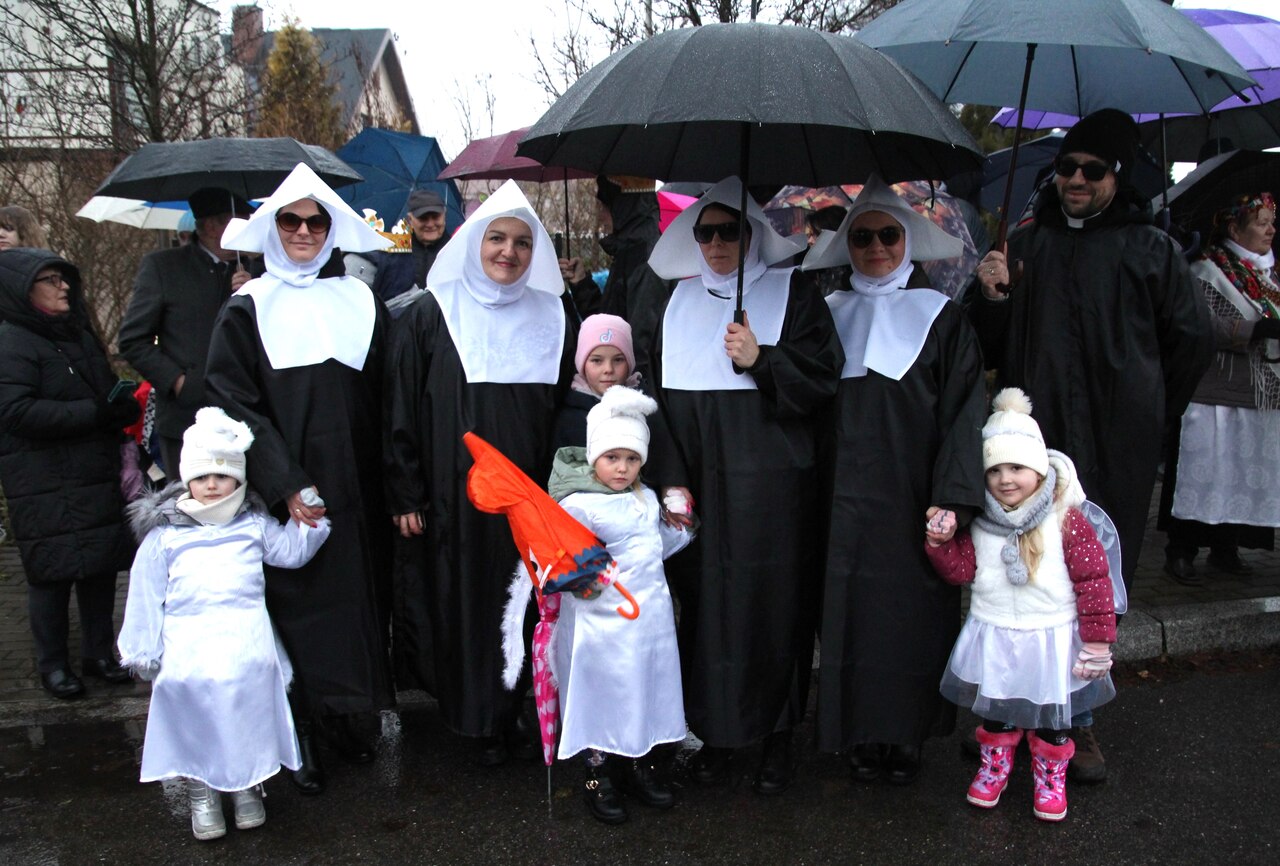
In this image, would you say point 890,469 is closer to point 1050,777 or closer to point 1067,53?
point 1050,777

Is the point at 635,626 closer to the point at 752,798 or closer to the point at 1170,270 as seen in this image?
the point at 752,798

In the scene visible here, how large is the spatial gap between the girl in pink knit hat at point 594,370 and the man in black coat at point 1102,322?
4.19ft

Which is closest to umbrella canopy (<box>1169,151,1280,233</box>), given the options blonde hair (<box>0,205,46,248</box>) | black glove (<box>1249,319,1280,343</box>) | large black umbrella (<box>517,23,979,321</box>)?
black glove (<box>1249,319,1280,343</box>)

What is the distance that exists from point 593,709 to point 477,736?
2.31 ft

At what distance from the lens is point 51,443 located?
13.9 ft

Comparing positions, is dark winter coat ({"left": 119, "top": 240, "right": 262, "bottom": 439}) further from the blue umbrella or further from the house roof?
the house roof

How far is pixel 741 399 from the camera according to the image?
11.2 feet

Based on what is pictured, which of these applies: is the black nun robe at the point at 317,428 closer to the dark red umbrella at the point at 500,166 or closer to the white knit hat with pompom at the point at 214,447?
the white knit hat with pompom at the point at 214,447

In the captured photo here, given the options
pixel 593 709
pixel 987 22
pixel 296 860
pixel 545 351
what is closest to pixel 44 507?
pixel 296 860

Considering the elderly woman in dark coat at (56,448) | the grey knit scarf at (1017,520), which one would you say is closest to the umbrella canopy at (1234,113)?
the grey knit scarf at (1017,520)

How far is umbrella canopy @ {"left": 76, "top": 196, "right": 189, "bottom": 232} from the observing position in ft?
19.3

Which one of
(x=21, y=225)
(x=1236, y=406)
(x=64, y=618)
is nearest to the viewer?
(x=64, y=618)

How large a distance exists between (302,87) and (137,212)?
7.37 m

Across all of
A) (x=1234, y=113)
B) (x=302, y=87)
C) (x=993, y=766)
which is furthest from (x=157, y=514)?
(x=302, y=87)
